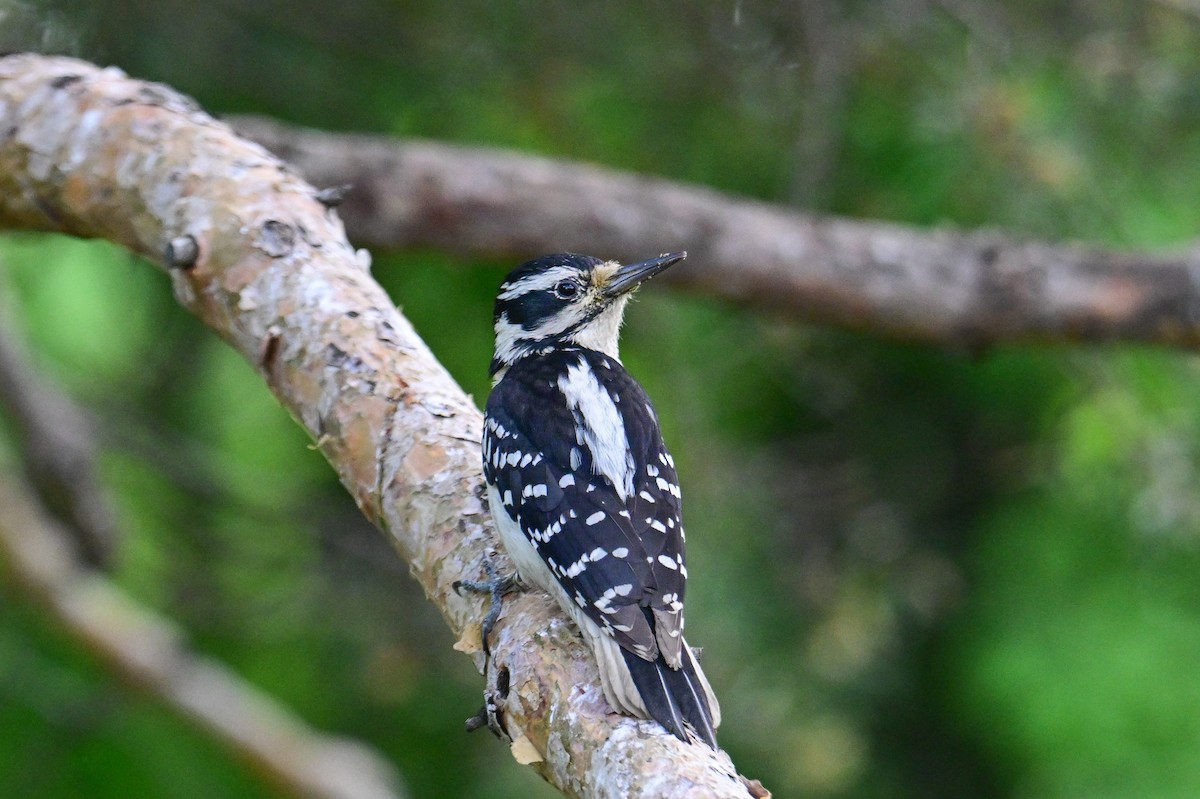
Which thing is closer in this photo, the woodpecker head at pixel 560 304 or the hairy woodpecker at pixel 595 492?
the hairy woodpecker at pixel 595 492

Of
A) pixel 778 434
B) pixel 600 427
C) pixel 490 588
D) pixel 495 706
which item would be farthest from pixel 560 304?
pixel 778 434

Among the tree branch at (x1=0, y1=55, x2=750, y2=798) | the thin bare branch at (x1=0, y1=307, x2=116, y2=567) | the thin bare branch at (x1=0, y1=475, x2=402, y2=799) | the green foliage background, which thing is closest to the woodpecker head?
the tree branch at (x1=0, y1=55, x2=750, y2=798)

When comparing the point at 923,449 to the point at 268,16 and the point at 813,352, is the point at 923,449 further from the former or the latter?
the point at 268,16

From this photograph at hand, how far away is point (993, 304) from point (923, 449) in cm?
143

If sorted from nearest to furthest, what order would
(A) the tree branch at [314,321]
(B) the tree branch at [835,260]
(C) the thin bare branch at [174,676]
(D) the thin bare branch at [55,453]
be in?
1. (A) the tree branch at [314,321]
2. (B) the tree branch at [835,260]
3. (D) the thin bare branch at [55,453]
4. (C) the thin bare branch at [174,676]

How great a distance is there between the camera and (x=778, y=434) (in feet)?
18.2

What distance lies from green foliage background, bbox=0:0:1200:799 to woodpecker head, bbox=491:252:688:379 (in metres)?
1.11

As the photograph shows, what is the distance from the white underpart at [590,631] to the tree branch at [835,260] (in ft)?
5.30

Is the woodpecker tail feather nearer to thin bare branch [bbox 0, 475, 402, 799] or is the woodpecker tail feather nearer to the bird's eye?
the bird's eye

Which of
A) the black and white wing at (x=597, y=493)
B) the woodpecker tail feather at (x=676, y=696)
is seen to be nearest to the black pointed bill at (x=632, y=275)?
the black and white wing at (x=597, y=493)

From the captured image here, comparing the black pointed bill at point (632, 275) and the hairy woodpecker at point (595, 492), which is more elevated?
the black pointed bill at point (632, 275)

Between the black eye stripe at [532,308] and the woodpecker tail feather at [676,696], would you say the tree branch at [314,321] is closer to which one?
the woodpecker tail feather at [676,696]

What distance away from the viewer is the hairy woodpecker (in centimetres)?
203

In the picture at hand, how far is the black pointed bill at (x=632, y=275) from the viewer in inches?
114
